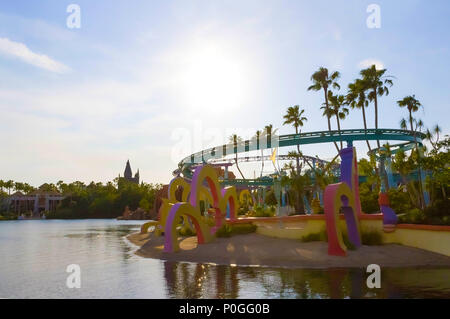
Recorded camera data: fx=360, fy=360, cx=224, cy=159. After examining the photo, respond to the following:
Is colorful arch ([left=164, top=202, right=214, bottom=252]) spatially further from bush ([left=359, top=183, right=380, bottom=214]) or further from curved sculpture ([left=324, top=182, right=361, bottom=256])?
bush ([left=359, top=183, right=380, bottom=214])

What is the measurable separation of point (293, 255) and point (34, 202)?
118086mm

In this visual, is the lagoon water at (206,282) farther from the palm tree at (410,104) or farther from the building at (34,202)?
the building at (34,202)

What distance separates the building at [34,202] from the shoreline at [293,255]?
108m

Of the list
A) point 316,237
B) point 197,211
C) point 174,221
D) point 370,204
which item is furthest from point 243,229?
point 370,204

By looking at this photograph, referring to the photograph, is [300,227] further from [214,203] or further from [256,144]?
[256,144]

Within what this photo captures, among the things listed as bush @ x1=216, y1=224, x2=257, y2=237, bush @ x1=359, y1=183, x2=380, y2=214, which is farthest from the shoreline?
bush @ x1=359, y1=183, x2=380, y2=214

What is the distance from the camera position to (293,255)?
17.0 metres

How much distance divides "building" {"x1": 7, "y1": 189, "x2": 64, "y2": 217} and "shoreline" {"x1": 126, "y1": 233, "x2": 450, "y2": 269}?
108 meters

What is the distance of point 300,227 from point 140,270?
10185mm

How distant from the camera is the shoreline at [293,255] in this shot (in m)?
15.1

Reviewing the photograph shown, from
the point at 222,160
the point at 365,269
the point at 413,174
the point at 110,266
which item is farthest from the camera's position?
the point at 222,160
